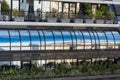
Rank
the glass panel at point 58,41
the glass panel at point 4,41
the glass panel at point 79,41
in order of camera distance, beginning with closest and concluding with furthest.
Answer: the glass panel at point 4,41 → the glass panel at point 58,41 → the glass panel at point 79,41

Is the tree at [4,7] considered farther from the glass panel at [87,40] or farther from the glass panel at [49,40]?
the glass panel at [87,40]

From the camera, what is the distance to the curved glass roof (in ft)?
131

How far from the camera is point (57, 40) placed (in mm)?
42625

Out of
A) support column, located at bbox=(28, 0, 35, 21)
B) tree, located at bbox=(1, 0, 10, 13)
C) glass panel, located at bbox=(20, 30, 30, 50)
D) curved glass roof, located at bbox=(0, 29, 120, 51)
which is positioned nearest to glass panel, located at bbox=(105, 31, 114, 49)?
curved glass roof, located at bbox=(0, 29, 120, 51)

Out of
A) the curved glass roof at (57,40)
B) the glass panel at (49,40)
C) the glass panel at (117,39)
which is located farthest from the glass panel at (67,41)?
the glass panel at (117,39)

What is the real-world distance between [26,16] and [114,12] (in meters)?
12.8

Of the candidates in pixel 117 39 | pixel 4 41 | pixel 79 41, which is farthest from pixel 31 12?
pixel 117 39

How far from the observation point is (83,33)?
45.0 meters

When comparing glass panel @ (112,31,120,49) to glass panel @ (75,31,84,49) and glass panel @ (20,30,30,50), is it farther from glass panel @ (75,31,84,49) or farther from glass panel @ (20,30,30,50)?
glass panel @ (20,30,30,50)

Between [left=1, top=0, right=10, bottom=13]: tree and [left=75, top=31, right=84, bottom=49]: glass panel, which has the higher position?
[left=1, top=0, right=10, bottom=13]: tree

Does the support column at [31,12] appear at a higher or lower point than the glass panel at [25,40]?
higher

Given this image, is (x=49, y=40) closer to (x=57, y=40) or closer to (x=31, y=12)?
(x=57, y=40)

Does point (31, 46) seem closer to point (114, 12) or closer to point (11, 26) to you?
point (11, 26)

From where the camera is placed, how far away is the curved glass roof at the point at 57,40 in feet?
131
